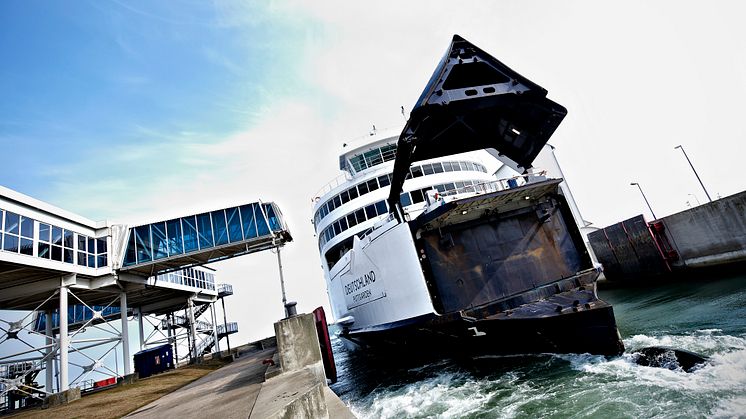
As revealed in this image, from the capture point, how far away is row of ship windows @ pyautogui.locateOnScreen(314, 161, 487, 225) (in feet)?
53.6

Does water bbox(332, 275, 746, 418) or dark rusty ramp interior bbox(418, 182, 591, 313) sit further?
dark rusty ramp interior bbox(418, 182, 591, 313)

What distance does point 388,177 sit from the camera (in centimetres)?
1684

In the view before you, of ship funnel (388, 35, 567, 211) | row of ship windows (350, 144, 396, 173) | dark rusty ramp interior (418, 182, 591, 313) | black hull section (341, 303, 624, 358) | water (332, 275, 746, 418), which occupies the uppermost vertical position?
row of ship windows (350, 144, 396, 173)

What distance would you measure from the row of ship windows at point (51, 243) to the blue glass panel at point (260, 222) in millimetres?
7928

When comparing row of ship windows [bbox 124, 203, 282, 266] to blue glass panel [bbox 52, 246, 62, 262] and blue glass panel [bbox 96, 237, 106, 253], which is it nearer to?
blue glass panel [bbox 96, 237, 106, 253]

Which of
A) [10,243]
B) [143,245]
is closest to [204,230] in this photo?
[143,245]

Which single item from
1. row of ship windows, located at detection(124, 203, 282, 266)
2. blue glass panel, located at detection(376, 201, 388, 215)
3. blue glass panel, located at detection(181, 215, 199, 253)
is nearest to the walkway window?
row of ship windows, located at detection(124, 203, 282, 266)

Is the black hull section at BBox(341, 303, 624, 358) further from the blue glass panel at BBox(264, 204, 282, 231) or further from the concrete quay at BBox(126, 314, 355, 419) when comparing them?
the blue glass panel at BBox(264, 204, 282, 231)

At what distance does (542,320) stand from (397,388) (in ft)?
14.8

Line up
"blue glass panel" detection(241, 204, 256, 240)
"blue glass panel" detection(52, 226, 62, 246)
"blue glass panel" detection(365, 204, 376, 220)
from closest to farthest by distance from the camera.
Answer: "blue glass panel" detection(52, 226, 62, 246) < "blue glass panel" detection(365, 204, 376, 220) < "blue glass panel" detection(241, 204, 256, 240)

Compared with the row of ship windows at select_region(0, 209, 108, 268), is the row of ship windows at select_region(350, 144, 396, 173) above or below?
above

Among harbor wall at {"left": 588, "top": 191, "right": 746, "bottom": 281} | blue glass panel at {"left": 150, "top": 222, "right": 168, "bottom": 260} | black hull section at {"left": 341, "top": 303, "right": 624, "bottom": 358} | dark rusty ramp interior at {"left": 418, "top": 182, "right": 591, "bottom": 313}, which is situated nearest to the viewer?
black hull section at {"left": 341, "top": 303, "right": 624, "bottom": 358}

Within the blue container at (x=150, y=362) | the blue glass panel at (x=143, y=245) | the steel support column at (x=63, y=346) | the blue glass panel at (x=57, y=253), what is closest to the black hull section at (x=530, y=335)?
the steel support column at (x=63, y=346)

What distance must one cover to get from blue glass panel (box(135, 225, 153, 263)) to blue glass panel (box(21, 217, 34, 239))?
17.5 feet
